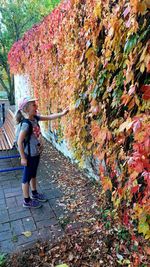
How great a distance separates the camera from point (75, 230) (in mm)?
2639

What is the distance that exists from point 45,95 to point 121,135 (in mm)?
→ 3242

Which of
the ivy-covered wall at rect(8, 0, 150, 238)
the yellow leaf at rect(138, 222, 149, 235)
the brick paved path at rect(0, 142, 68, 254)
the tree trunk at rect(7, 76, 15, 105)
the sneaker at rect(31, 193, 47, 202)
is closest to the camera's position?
the ivy-covered wall at rect(8, 0, 150, 238)

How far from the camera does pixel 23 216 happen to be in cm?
294

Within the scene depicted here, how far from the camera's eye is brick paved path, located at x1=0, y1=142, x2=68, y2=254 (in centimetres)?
251

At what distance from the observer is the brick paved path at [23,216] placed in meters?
2.51

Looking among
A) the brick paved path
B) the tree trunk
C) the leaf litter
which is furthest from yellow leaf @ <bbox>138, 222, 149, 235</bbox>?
the tree trunk

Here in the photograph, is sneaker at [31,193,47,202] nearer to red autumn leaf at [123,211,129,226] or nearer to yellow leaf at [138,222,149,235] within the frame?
red autumn leaf at [123,211,129,226]

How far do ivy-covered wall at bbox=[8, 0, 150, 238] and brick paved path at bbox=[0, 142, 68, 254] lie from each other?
78cm

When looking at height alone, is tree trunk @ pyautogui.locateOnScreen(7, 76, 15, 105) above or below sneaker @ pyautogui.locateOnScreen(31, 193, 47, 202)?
above

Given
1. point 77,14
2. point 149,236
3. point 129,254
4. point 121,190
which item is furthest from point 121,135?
point 77,14

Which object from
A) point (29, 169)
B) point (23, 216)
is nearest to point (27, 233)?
point (23, 216)

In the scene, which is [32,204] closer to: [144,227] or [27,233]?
[27,233]

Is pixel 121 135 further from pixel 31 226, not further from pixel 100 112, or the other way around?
pixel 31 226

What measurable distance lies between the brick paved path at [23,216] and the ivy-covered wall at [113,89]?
0.78 meters
